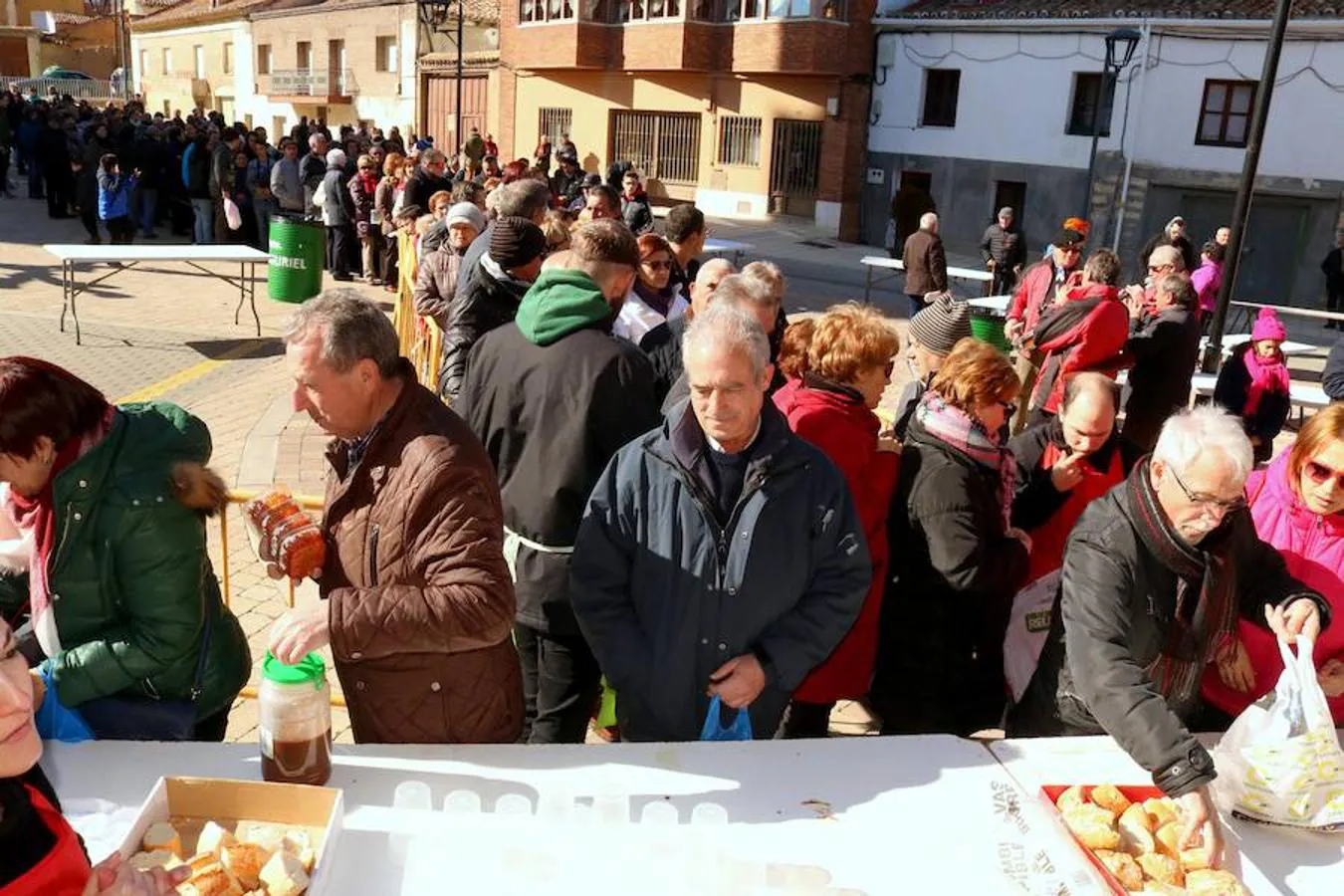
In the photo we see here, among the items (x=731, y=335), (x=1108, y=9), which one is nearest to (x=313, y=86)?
(x=1108, y=9)

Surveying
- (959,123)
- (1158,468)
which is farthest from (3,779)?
(959,123)

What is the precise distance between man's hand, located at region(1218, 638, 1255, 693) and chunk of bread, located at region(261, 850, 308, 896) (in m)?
2.39

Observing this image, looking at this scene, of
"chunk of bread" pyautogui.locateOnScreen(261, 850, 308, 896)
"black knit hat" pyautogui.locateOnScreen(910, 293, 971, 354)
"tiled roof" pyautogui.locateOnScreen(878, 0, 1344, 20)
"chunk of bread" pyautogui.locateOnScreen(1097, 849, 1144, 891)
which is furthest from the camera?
"tiled roof" pyautogui.locateOnScreen(878, 0, 1344, 20)

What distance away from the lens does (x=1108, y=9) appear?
66.3 ft

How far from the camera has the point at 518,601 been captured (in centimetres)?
328

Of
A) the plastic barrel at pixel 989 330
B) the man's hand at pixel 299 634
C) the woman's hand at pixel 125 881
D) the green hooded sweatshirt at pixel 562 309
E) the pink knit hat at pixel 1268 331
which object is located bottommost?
the plastic barrel at pixel 989 330

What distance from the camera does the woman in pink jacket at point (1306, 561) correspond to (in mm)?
2881

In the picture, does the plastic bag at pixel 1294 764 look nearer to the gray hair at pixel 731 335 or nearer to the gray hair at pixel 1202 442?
the gray hair at pixel 1202 442

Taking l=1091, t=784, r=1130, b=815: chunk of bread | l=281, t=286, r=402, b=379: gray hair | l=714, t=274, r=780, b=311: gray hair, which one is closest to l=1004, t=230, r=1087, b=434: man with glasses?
l=714, t=274, r=780, b=311: gray hair

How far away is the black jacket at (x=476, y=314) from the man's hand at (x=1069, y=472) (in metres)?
2.46

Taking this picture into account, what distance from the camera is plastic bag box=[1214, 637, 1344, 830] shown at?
226 centimetres

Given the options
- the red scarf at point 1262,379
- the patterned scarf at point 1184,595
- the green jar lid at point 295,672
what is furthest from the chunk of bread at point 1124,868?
the red scarf at point 1262,379

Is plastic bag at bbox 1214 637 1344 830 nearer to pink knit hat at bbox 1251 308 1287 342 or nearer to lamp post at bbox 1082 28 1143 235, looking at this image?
pink knit hat at bbox 1251 308 1287 342

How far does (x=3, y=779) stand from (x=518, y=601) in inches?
72.5
